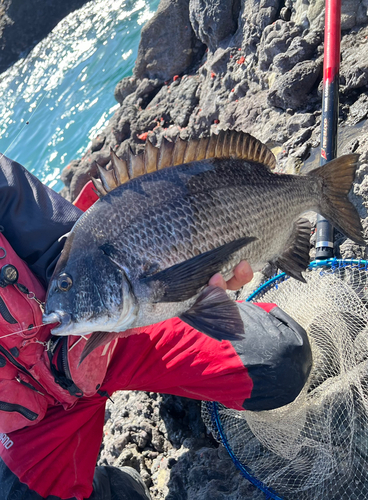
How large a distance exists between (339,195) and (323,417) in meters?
1.23

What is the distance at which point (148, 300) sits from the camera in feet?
5.40

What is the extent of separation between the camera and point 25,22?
2045 centimetres

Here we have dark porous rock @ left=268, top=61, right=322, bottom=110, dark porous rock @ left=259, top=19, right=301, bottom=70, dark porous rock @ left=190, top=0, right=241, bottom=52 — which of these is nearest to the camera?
dark porous rock @ left=268, top=61, right=322, bottom=110

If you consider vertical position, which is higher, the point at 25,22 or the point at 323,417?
the point at 25,22

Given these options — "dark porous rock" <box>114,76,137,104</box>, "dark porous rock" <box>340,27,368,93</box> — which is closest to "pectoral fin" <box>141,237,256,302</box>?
"dark porous rock" <box>340,27,368,93</box>

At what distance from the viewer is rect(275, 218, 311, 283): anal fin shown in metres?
2.12

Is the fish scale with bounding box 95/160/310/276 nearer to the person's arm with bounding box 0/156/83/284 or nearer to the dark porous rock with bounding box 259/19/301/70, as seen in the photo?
the person's arm with bounding box 0/156/83/284

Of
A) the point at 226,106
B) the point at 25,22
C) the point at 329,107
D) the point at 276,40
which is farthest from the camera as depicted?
the point at 25,22

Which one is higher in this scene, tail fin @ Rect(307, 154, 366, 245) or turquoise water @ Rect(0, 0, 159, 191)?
turquoise water @ Rect(0, 0, 159, 191)

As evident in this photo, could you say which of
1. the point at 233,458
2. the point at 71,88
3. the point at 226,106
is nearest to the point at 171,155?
the point at 233,458

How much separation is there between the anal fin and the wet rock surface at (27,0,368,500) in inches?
32.6

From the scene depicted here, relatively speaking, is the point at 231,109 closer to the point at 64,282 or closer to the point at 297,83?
the point at 297,83

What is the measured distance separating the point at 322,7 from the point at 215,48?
195cm

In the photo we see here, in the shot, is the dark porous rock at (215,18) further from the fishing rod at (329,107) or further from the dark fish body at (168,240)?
the dark fish body at (168,240)
